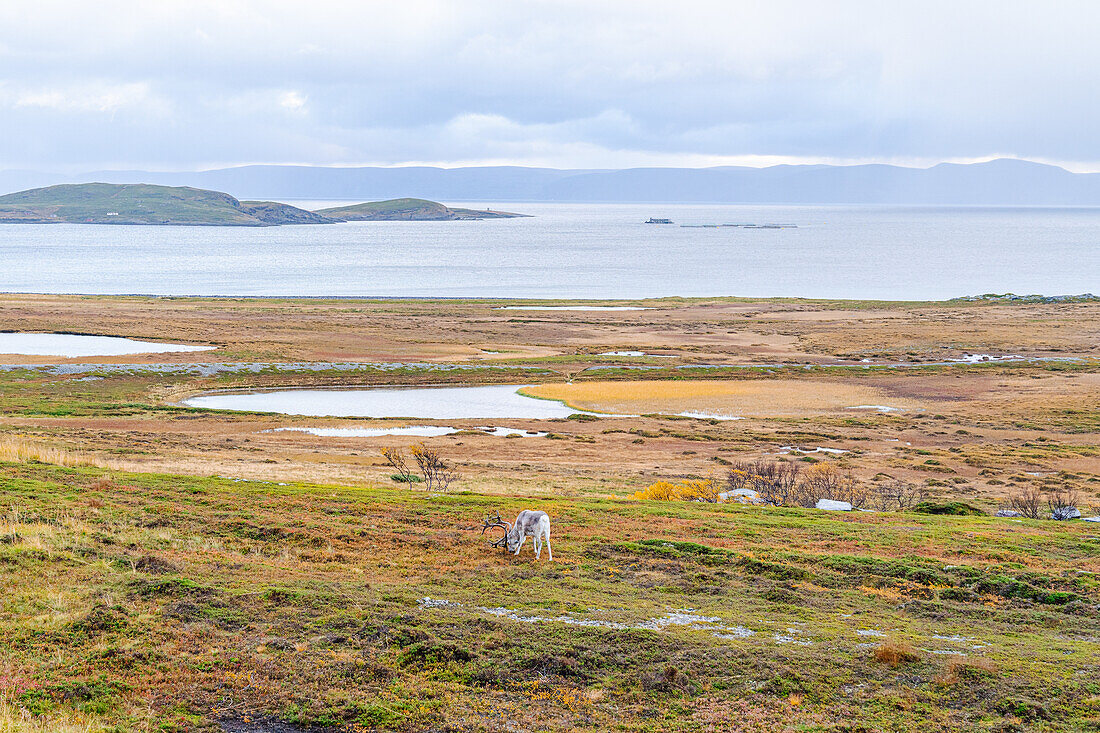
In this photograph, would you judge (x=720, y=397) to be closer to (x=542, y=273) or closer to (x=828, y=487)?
(x=828, y=487)

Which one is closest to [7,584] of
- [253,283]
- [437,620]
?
[437,620]

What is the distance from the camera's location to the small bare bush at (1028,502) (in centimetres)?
2522

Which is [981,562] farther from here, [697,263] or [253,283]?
[697,263]

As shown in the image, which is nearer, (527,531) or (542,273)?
(527,531)

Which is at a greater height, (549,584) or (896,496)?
(549,584)

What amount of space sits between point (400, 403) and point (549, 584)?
37578mm

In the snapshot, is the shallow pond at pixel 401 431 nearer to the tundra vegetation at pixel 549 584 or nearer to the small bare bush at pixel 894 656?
the tundra vegetation at pixel 549 584

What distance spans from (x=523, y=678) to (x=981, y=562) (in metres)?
10.9

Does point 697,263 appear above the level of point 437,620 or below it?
above

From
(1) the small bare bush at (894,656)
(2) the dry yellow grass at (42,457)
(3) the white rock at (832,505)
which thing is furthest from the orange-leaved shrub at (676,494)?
(2) the dry yellow grass at (42,457)

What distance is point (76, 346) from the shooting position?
218 ft

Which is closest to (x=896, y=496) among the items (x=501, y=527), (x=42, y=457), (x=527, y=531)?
(x=501, y=527)

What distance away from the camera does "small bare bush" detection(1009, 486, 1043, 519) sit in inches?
993

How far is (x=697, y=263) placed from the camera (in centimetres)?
17750
